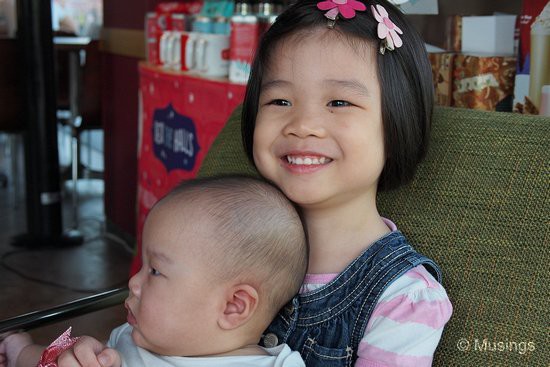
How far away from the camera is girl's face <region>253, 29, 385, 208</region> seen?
3.33 ft

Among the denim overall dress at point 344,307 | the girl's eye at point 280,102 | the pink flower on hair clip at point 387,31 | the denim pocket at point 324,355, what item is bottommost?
the denim pocket at point 324,355

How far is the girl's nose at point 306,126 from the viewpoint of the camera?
1.01 meters

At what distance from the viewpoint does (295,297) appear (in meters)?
1.08

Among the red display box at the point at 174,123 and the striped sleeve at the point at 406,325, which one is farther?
the red display box at the point at 174,123

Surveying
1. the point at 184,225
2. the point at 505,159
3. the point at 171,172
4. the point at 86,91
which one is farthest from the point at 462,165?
the point at 86,91

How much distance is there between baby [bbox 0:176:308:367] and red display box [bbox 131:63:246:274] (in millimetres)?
1367

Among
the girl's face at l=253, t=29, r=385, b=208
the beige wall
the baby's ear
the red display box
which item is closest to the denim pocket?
the baby's ear

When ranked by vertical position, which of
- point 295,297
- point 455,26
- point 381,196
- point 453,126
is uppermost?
point 455,26

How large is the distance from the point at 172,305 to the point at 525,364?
18.8 inches

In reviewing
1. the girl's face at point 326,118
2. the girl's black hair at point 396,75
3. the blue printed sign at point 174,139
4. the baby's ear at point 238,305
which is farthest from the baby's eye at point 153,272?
the blue printed sign at point 174,139

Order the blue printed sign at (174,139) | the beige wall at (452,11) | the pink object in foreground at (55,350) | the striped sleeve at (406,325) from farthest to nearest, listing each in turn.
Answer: the blue printed sign at (174,139), the beige wall at (452,11), the pink object in foreground at (55,350), the striped sleeve at (406,325)

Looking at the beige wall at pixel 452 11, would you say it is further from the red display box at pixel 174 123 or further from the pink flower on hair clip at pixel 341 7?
the pink flower on hair clip at pixel 341 7

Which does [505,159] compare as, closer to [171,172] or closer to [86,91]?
[171,172]

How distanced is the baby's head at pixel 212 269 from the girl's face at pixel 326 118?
0.07 m
